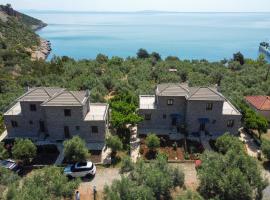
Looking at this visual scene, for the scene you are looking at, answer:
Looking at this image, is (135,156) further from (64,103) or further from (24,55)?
(24,55)

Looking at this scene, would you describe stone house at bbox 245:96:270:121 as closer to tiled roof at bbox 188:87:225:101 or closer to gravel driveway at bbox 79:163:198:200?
tiled roof at bbox 188:87:225:101

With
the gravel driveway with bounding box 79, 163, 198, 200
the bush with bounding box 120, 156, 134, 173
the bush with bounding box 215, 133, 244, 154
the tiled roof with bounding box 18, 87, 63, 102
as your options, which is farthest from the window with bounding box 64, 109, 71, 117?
the bush with bounding box 215, 133, 244, 154

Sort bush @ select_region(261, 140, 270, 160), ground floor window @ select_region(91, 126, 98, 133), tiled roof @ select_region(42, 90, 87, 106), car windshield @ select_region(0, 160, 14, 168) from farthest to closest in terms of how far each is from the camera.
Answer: ground floor window @ select_region(91, 126, 98, 133), tiled roof @ select_region(42, 90, 87, 106), bush @ select_region(261, 140, 270, 160), car windshield @ select_region(0, 160, 14, 168)

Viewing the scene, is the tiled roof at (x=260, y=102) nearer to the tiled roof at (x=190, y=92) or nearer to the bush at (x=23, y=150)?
the tiled roof at (x=190, y=92)

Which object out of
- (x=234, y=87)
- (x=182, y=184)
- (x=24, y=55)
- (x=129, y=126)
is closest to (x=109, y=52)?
(x=24, y=55)

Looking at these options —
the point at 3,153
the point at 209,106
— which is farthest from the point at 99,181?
the point at 209,106

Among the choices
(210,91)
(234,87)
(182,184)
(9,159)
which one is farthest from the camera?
(234,87)
